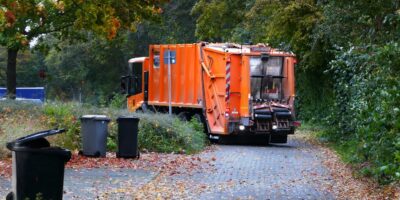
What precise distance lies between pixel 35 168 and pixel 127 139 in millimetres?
8319

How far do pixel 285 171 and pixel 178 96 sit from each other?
11.5 meters

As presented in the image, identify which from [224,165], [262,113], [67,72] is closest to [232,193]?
→ [224,165]

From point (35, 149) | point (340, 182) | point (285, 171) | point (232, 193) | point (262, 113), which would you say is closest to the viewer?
point (35, 149)

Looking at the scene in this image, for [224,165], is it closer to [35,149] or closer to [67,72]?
[35,149]

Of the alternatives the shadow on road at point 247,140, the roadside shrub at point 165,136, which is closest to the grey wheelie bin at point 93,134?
the roadside shrub at point 165,136

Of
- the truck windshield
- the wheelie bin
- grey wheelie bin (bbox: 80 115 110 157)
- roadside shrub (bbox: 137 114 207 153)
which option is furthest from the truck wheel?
grey wheelie bin (bbox: 80 115 110 157)

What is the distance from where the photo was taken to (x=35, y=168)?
927 centimetres

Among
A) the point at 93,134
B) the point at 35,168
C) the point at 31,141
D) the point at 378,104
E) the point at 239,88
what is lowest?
the point at 93,134

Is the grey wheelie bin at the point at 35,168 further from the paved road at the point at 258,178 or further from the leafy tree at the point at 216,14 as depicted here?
the leafy tree at the point at 216,14

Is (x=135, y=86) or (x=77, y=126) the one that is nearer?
(x=77, y=126)

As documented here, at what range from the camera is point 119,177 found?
46.6ft

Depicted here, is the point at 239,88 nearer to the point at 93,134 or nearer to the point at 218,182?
the point at 93,134

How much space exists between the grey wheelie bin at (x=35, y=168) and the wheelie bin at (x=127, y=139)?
8.13 m

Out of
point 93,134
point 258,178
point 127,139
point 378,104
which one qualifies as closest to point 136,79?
point 127,139
